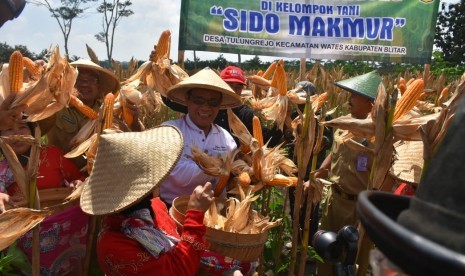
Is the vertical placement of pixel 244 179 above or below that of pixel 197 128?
below

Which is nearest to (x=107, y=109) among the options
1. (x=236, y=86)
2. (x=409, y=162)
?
(x=409, y=162)

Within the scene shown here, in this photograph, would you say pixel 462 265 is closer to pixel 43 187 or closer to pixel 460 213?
pixel 460 213

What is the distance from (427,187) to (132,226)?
1.26 metres

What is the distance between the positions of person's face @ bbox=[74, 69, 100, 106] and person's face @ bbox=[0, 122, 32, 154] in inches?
25.1

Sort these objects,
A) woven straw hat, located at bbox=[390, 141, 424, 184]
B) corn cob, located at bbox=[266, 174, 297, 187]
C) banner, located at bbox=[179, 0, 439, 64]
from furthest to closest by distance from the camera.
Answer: banner, located at bbox=[179, 0, 439, 64] → corn cob, located at bbox=[266, 174, 297, 187] → woven straw hat, located at bbox=[390, 141, 424, 184]

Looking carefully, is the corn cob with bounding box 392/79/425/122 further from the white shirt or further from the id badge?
the id badge

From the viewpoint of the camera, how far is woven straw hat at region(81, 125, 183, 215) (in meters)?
1.52

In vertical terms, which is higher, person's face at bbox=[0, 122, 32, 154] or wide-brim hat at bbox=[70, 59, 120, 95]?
wide-brim hat at bbox=[70, 59, 120, 95]

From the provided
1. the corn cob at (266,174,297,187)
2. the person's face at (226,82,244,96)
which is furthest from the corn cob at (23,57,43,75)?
the person's face at (226,82,244,96)

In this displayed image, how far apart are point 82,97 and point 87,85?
0.08 metres

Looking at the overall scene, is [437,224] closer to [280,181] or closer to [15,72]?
[15,72]

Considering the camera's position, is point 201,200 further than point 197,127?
No

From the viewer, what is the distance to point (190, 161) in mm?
2322

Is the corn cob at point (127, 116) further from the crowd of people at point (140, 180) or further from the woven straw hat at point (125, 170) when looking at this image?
the woven straw hat at point (125, 170)
